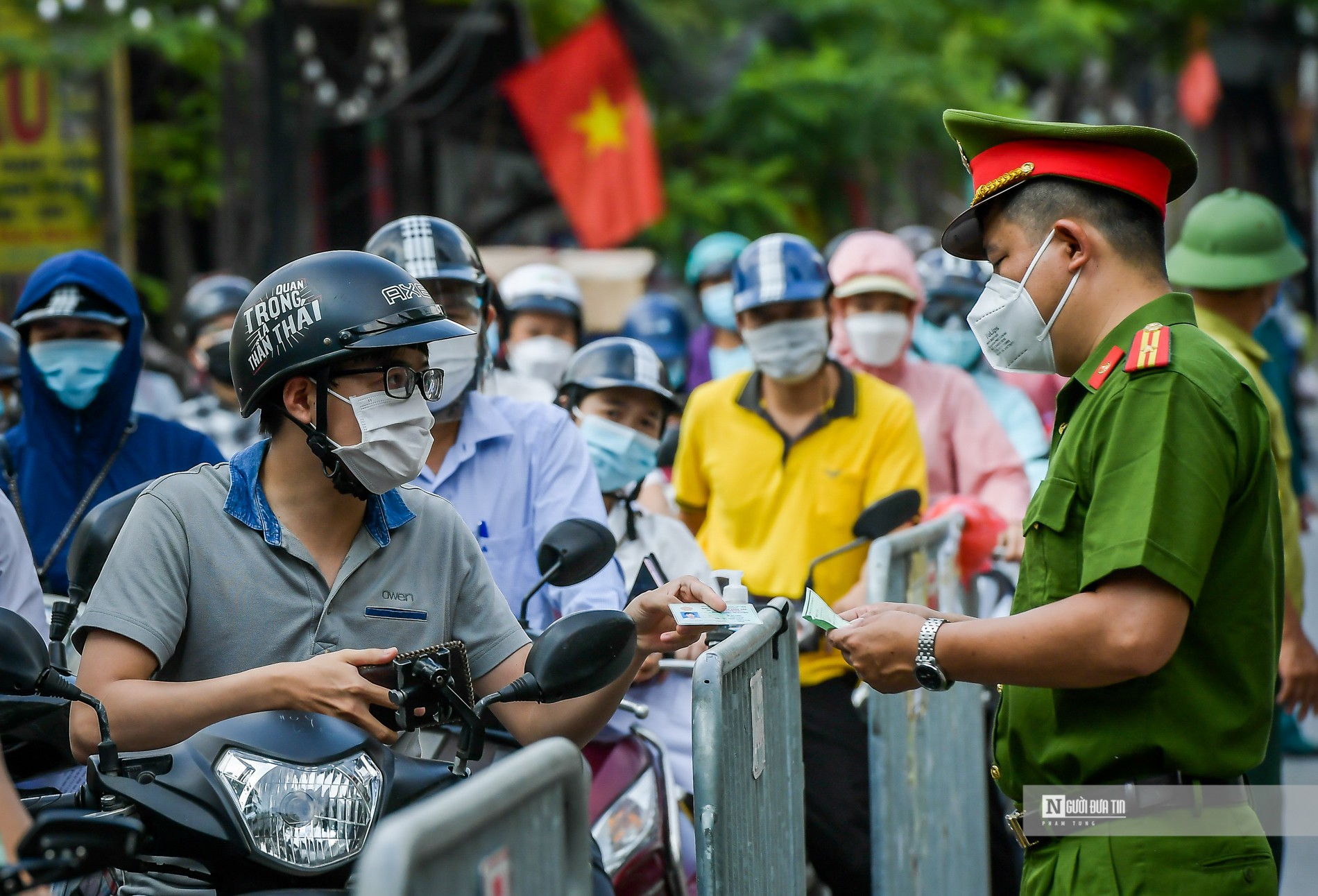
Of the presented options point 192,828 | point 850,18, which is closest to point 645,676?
point 192,828

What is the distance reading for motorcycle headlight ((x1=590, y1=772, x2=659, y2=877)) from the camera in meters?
4.07

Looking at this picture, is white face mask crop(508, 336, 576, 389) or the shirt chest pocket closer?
Answer: the shirt chest pocket

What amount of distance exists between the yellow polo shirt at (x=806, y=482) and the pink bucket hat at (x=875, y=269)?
1199 mm

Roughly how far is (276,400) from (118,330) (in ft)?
7.90

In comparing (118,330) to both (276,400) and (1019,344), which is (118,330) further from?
(1019,344)

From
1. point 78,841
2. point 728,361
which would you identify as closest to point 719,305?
point 728,361

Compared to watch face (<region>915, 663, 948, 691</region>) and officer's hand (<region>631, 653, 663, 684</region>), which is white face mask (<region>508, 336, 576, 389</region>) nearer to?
officer's hand (<region>631, 653, 663, 684</region>)

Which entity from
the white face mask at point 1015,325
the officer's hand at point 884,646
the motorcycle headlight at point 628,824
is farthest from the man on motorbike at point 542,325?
the officer's hand at point 884,646

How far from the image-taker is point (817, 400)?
5648 mm

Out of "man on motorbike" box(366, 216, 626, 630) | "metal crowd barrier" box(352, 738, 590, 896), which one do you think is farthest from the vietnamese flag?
"metal crowd barrier" box(352, 738, 590, 896)

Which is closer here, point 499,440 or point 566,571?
point 566,571

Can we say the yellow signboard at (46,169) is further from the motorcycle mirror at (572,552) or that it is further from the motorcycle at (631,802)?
the motorcycle mirror at (572,552)

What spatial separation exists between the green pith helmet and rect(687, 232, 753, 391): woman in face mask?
10.7 feet

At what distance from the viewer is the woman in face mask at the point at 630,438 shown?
5.07m
